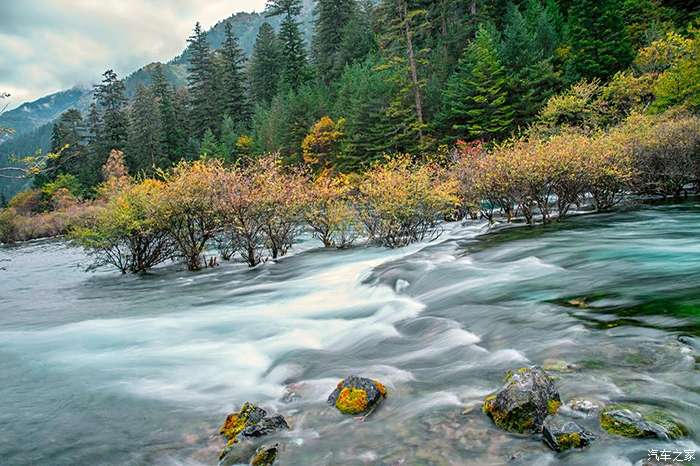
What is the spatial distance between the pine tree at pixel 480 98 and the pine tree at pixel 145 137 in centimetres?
5497

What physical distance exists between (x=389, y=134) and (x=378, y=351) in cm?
3572

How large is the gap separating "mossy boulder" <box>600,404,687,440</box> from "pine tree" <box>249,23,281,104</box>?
262ft

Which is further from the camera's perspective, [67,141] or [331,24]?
[67,141]

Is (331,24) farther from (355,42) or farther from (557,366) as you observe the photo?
(557,366)

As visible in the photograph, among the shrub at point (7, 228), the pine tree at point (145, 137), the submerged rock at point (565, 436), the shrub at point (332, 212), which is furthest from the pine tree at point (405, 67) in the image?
the pine tree at point (145, 137)

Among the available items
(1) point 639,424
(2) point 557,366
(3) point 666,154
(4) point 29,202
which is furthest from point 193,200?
(4) point 29,202

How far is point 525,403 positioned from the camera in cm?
420

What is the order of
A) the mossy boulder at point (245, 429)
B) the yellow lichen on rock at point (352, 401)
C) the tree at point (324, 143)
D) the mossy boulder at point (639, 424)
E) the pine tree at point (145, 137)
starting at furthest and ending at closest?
the pine tree at point (145, 137), the tree at point (324, 143), the yellow lichen on rock at point (352, 401), the mossy boulder at point (245, 429), the mossy boulder at point (639, 424)

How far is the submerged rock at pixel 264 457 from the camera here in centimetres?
429

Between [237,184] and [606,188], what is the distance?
13.8 meters

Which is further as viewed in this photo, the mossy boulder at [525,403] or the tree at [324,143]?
the tree at [324,143]

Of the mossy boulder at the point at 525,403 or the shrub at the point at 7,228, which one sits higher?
the shrub at the point at 7,228

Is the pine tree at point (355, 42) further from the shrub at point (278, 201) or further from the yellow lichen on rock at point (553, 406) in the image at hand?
the yellow lichen on rock at point (553, 406)

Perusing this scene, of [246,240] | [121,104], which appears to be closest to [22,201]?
[121,104]
